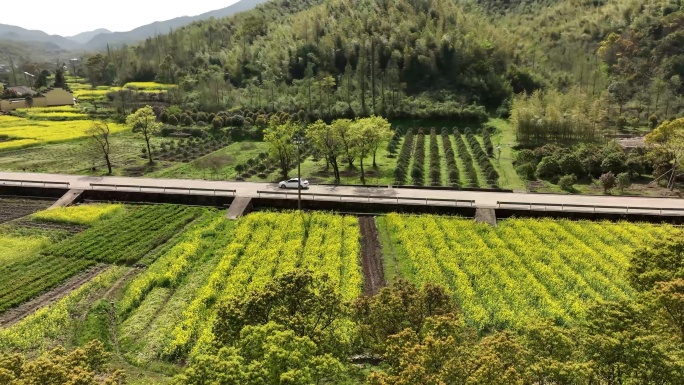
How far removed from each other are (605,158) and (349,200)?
25.6 meters

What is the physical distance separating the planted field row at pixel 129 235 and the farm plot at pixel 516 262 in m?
16.3

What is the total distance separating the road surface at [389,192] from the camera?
37.7m

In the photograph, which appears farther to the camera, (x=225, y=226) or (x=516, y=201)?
(x=516, y=201)

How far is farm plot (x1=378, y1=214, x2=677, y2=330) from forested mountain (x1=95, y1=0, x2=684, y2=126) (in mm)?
30330

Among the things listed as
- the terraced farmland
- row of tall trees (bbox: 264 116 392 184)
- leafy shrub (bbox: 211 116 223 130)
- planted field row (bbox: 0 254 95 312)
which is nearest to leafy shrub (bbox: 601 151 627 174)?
the terraced farmland

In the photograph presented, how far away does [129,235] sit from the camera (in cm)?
3306

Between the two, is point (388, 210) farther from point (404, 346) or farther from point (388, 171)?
point (404, 346)

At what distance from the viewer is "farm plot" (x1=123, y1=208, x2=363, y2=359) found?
22.3 meters

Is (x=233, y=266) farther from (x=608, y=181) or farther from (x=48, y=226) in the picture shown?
(x=608, y=181)

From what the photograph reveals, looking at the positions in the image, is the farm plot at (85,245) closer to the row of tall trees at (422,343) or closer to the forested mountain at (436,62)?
the row of tall trees at (422,343)

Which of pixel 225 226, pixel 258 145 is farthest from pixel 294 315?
pixel 258 145

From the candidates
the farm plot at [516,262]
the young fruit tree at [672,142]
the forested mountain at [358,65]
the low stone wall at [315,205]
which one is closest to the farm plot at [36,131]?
the forested mountain at [358,65]

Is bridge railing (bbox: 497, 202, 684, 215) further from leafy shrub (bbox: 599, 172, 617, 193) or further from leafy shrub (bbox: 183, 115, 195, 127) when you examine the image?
leafy shrub (bbox: 183, 115, 195, 127)

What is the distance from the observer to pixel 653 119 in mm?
63125
